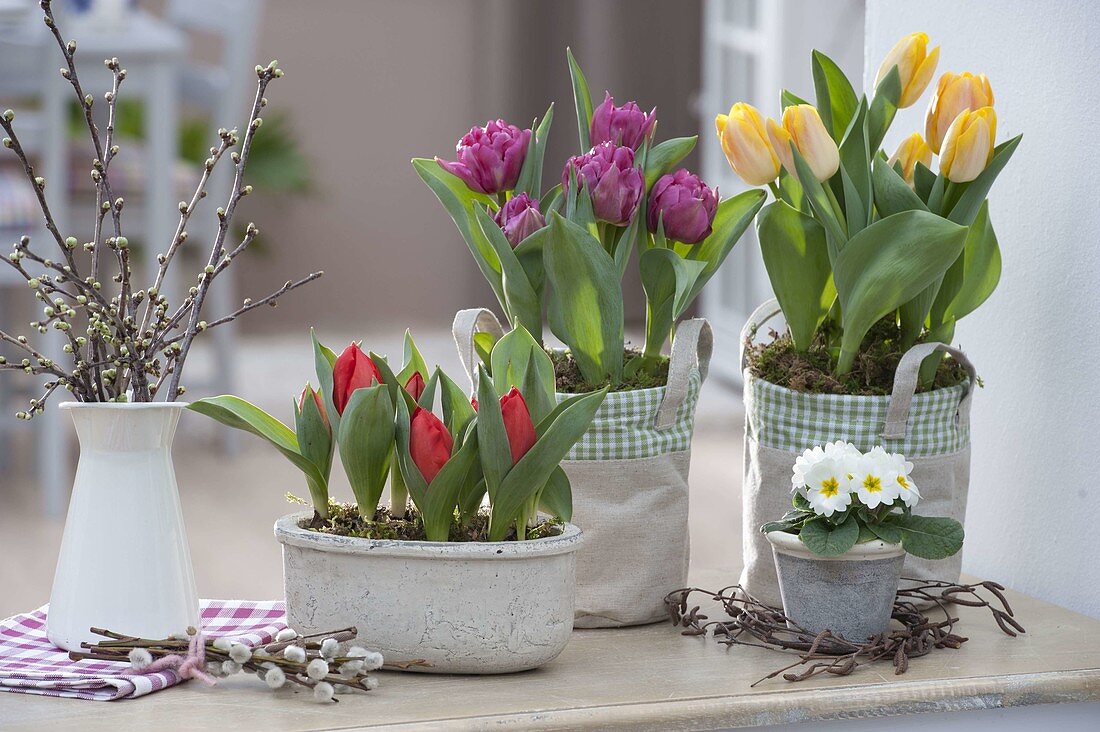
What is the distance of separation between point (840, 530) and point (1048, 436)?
10.6 inches

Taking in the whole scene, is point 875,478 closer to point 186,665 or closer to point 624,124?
point 624,124

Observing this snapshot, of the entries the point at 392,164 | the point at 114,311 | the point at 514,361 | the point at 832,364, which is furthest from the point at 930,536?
the point at 392,164

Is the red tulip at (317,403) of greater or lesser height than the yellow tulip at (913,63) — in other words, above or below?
below

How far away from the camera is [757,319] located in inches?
36.2

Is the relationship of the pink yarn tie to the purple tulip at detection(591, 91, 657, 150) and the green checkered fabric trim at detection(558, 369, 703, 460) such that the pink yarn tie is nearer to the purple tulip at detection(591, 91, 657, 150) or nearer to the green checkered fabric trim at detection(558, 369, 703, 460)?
the green checkered fabric trim at detection(558, 369, 703, 460)

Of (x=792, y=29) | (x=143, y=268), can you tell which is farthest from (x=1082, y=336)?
(x=143, y=268)

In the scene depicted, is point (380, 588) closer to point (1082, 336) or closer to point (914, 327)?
point (914, 327)

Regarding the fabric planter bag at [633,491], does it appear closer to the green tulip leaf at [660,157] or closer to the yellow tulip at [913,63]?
the green tulip leaf at [660,157]

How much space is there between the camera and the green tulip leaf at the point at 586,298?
0.77m

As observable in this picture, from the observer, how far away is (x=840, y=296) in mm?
810

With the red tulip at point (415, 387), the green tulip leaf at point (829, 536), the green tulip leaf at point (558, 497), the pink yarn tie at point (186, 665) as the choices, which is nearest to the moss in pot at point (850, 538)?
the green tulip leaf at point (829, 536)

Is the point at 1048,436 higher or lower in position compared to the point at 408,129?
lower

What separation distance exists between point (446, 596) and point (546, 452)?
0.10 metres

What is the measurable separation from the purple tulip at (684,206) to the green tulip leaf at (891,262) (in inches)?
3.4
